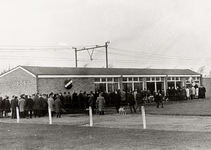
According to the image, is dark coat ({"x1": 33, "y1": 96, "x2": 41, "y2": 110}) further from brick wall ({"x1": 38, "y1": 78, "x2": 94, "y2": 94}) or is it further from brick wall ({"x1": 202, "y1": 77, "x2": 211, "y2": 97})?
brick wall ({"x1": 202, "y1": 77, "x2": 211, "y2": 97})

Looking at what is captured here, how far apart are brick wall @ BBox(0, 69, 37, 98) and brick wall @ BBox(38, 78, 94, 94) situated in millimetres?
679

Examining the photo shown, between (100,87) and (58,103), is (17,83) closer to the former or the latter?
(100,87)

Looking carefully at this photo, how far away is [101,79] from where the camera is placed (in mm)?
36031

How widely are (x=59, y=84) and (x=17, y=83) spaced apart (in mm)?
4032

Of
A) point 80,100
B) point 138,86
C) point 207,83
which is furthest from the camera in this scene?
point 207,83

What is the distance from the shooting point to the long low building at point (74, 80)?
→ 30891 mm

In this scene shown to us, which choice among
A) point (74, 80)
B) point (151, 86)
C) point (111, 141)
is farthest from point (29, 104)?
point (151, 86)

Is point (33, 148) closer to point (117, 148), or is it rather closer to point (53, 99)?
point (117, 148)

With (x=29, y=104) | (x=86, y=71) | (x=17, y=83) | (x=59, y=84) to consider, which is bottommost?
(x=29, y=104)

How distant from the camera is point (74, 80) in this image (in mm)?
33188

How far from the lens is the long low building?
3089 cm

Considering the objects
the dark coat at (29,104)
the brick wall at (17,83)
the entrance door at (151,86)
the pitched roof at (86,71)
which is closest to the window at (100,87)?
the pitched roof at (86,71)

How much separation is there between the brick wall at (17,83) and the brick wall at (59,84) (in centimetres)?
68

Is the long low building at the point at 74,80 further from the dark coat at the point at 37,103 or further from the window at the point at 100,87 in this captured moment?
the dark coat at the point at 37,103
